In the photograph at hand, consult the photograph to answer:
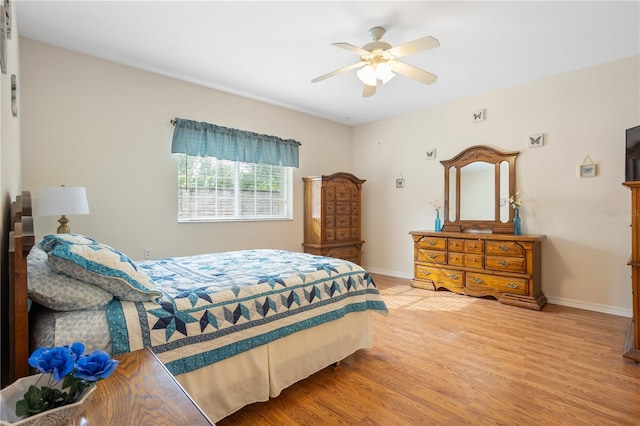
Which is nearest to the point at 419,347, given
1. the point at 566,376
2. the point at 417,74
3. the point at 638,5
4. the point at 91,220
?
the point at 566,376

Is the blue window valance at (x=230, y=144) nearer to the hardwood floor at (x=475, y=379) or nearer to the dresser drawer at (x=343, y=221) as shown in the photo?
the dresser drawer at (x=343, y=221)

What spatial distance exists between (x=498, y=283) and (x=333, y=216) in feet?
7.79

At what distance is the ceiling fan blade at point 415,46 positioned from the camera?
2.37 metres

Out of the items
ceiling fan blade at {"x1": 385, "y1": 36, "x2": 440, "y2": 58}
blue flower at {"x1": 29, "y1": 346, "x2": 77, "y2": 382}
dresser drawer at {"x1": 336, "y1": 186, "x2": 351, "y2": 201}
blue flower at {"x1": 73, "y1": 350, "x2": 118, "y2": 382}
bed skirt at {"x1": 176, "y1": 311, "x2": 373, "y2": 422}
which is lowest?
bed skirt at {"x1": 176, "y1": 311, "x2": 373, "y2": 422}

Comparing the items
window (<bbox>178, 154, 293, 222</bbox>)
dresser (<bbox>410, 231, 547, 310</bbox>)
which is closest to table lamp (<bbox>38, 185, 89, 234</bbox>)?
window (<bbox>178, 154, 293, 222</bbox>)

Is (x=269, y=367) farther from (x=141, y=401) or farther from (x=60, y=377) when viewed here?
(x=60, y=377)

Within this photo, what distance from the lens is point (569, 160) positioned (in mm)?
3736

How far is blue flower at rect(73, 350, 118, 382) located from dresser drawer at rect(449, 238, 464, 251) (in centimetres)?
413

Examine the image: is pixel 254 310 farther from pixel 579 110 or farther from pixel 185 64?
pixel 579 110

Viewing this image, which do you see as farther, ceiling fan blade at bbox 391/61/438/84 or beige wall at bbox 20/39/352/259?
beige wall at bbox 20/39/352/259

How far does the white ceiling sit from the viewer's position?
2537 millimetres

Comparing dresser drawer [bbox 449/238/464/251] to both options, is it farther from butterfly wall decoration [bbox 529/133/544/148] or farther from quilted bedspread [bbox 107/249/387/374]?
quilted bedspread [bbox 107/249/387/374]

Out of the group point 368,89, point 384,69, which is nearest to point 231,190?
point 368,89

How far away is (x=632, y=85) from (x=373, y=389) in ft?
13.1
